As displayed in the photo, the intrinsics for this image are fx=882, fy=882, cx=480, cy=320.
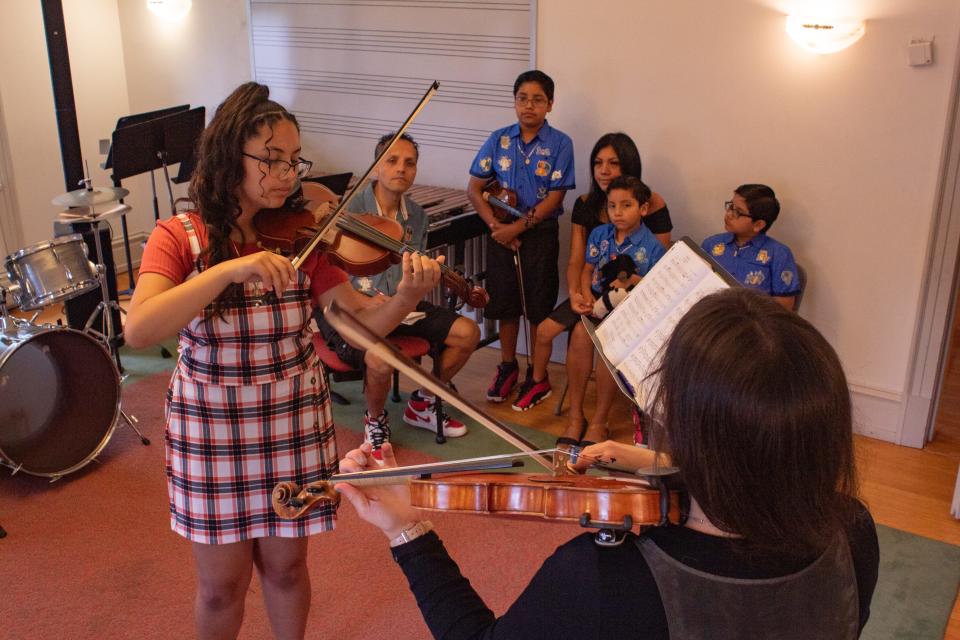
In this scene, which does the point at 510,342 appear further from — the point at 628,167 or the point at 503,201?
the point at 628,167

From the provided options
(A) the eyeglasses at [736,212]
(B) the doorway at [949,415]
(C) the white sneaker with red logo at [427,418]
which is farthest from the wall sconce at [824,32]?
(C) the white sneaker with red logo at [427,418]

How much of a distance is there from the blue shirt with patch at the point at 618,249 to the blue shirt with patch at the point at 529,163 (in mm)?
325

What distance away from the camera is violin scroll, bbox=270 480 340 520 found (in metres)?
1.53

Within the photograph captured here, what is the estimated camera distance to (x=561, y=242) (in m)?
4.33

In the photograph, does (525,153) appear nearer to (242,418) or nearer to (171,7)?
(242,418)

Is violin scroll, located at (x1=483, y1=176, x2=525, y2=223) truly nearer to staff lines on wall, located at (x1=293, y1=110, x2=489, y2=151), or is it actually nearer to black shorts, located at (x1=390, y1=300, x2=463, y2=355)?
staff lines on wall, located at (x1=293, y1=110, x2=489, y2=151)

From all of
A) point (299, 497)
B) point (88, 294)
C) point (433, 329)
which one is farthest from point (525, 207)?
point (299, 497)

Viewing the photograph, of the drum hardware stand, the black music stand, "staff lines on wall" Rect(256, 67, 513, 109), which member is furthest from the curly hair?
the drum hardware stand

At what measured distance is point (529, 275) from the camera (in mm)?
4055

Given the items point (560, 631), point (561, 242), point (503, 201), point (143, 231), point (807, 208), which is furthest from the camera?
point (143, 231)

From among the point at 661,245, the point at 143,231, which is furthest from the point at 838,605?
the point at 143,231

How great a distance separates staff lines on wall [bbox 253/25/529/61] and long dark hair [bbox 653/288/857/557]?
3.41 m

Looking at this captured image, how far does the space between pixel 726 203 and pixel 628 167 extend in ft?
1.44

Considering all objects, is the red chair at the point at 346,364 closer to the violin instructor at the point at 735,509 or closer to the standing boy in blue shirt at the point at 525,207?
the standing boy in blue shirt at the point at 525,207
